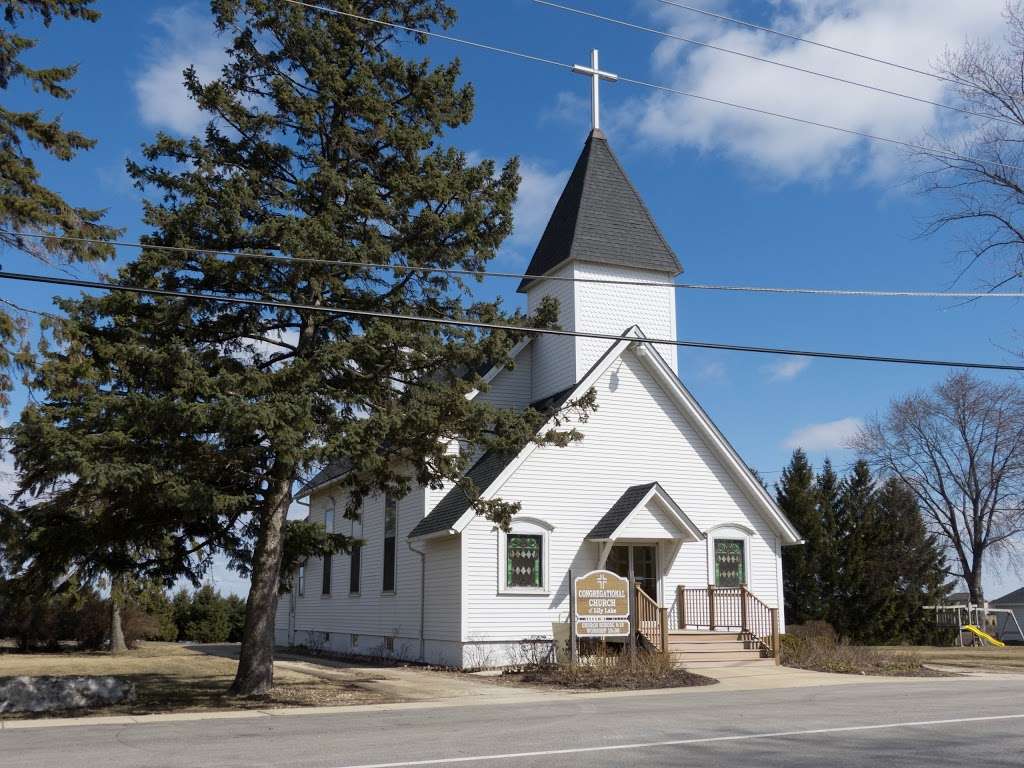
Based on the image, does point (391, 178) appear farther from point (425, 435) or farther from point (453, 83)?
point (425, 435)

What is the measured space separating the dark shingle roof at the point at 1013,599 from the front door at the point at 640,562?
49021mm

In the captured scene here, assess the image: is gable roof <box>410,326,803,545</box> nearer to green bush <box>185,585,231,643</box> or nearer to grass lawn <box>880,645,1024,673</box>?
grass lawn <box>880,645,1024,673</box>

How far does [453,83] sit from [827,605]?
27.1 metres

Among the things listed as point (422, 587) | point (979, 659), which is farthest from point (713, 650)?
point (979, 659)

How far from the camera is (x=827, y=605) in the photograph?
37469mm

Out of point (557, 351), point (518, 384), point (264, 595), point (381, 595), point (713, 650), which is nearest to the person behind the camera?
point (264, 595)

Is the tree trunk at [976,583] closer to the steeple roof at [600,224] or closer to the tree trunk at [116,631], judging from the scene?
the steeple roof at [600,224]

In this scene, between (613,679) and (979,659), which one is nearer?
(613,679)

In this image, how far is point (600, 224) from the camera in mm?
27672

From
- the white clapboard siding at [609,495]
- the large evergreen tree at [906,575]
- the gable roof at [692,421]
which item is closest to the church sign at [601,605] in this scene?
the white clapboard siding at [609,495]

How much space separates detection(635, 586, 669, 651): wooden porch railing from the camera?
2209 centimetres

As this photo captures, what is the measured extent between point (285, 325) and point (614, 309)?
11627 mm

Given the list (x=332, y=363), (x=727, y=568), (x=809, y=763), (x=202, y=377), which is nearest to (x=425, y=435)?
(x=332, y=363)

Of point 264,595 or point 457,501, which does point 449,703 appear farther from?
point 457,501
